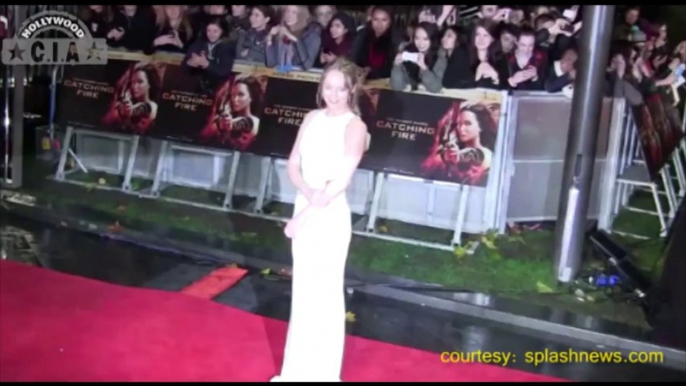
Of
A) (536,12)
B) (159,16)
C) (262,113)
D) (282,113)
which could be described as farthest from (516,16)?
(159,16)

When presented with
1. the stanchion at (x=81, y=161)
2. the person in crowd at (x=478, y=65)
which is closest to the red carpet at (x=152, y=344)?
the stanchion at (x=81, y=161)

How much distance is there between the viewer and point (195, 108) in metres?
7.27

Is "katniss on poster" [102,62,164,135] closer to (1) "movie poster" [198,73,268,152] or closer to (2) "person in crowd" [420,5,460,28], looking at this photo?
(1) "movie poster" [198,73,268,152]

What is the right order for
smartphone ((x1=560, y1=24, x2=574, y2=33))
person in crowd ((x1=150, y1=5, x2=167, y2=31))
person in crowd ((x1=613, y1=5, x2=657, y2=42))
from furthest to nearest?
person in crowd ((x1=613, y1=5, x2=657, y2=42))
person in crowd ((x1=150, y1=5, x2=167, y2=31))
smartphone ((x1=560, y1=24, x2=574, y2=33))

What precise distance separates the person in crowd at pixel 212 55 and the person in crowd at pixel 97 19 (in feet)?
2.87

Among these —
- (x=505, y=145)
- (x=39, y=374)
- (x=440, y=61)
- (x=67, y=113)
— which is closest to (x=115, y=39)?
(x=67, y=113)

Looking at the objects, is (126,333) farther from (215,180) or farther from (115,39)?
(115,39)

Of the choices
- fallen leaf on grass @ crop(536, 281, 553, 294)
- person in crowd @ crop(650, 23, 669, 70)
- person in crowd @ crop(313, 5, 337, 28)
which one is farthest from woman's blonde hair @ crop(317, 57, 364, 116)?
person in crowd @ crop(650, 23, 669, 70)

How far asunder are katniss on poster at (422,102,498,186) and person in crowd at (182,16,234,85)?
1.88 meters

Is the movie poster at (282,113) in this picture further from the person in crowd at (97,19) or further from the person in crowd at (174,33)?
the person in crowd at (97,19)

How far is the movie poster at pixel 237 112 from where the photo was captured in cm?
701

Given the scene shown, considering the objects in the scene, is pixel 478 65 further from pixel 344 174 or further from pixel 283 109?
pixel 344 174

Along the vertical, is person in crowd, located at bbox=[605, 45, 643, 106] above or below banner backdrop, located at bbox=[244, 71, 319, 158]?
above

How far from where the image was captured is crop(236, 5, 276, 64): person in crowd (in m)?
7.14
